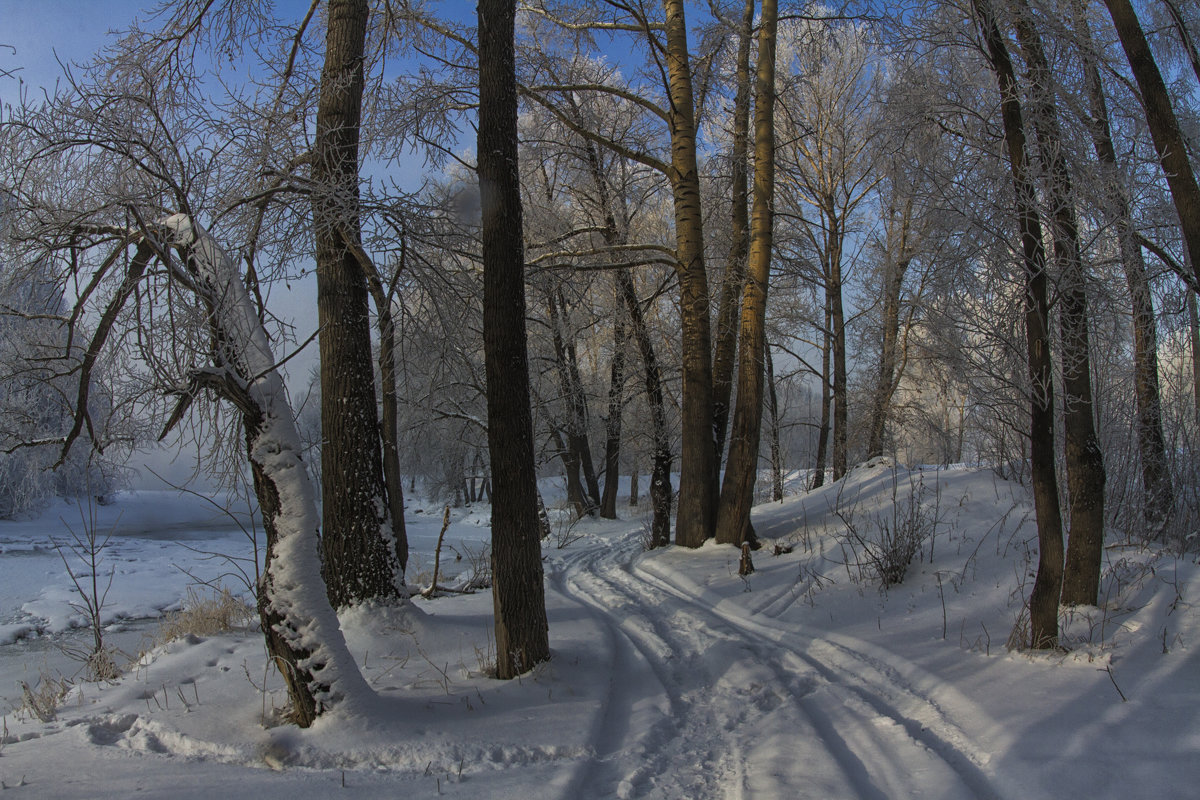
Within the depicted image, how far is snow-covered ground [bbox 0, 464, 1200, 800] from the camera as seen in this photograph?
3.05 metres

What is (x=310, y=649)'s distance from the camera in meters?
3.67

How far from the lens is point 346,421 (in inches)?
213

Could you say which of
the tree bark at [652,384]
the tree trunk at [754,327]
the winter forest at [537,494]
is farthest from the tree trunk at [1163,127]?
the tree bark at [652,384]

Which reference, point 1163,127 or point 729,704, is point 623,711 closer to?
point 729,704

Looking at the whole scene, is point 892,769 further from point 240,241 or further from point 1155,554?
point 240,241

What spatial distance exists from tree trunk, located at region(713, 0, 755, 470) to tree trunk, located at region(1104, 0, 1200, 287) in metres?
5.26

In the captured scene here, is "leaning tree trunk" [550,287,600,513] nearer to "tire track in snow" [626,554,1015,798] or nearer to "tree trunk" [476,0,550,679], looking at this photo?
"tree trunk" [476,0,550,679]

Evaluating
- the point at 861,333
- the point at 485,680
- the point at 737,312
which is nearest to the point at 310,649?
the point at 485,680

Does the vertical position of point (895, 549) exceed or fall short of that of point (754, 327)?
it falls short

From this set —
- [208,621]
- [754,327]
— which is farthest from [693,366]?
→ [208,621]

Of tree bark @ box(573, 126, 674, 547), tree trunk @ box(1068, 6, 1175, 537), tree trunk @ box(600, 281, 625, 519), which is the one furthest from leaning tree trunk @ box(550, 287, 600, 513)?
tree trunk @ box(1068, 6, 1175, 537)

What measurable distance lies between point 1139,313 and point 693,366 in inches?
205

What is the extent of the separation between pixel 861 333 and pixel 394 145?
595 inches

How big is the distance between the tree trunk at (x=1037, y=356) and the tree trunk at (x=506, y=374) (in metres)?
3.42
